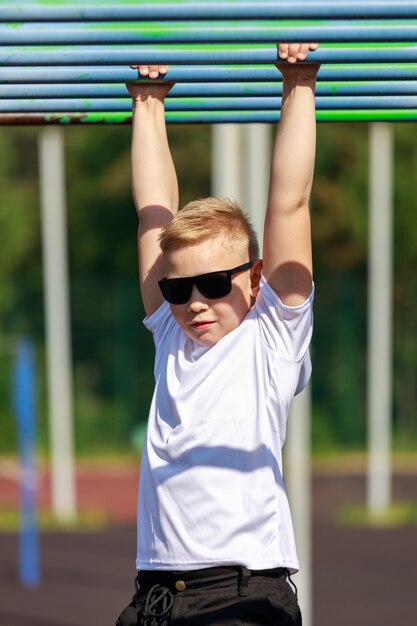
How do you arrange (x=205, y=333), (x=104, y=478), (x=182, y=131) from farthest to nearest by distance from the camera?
1. (x=182, y=131)
2. (x=104, y=478)
3. (x=205, y=333)

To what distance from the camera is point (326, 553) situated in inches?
488

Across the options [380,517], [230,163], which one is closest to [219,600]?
[230,163]

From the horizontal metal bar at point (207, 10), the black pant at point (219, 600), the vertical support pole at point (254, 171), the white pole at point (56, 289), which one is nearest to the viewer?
the horizontal metal bar at point (207, 10)

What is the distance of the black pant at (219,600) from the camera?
2.46 meters

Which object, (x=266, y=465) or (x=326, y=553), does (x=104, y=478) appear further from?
(x=266, y=465)

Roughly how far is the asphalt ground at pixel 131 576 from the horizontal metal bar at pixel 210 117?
257 inches

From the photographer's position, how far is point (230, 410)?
251 cm

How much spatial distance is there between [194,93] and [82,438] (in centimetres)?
1763

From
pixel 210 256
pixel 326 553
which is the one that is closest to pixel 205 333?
pixel 210 256

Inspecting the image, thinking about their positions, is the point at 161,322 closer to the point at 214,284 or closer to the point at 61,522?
the point at 214,284

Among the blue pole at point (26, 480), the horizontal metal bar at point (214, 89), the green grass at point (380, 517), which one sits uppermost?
the horizontal metal bar at point (214, 89)

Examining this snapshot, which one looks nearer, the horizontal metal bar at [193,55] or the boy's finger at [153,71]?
the horizontal metal bar at [193,55]

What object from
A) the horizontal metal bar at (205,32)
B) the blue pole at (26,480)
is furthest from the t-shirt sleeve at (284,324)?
the blue pole at (26,480)

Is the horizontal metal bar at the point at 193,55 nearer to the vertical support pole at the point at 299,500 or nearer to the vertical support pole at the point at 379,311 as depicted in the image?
the vertical support pole at the point at 299,500
